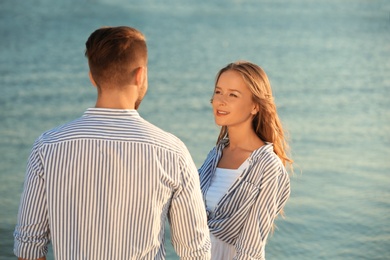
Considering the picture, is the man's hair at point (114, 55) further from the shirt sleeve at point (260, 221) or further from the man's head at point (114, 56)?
the shirt sleeve at point (260, 221)

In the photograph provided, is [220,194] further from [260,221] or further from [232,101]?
[232,101]

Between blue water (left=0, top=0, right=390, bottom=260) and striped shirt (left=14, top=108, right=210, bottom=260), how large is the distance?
350 cm

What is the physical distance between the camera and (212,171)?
3.00m

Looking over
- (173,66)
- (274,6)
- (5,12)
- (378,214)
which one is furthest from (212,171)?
(274,6)

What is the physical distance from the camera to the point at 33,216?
2.07m

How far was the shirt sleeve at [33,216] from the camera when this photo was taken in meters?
2.04

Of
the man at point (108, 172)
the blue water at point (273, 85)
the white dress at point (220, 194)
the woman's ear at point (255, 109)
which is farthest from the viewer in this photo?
the blue water at point (273, 85)

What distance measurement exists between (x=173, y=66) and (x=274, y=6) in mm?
4601

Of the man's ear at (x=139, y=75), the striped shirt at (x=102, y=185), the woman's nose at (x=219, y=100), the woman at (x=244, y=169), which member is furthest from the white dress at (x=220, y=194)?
the man's ear at (x=139, y=75)

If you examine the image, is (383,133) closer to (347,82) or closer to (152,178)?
(347,82)

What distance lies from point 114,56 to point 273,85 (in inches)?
314

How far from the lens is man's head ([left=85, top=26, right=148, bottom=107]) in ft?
6.66

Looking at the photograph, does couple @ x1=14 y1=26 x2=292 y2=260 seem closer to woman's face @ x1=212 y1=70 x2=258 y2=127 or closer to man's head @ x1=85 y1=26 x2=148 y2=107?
man's head @ x1=85 y1=26 x2=148 y2=107

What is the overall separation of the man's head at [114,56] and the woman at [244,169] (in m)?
0.87
